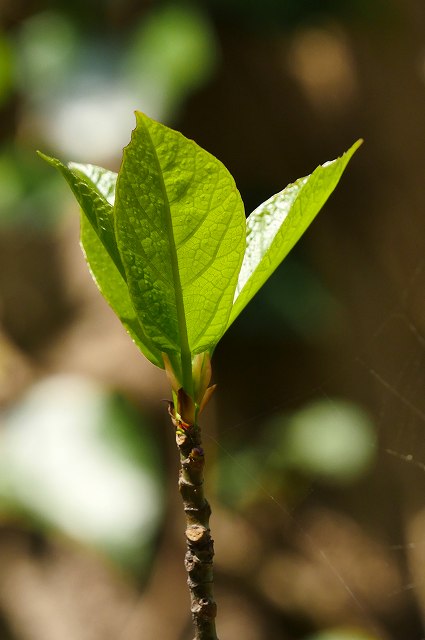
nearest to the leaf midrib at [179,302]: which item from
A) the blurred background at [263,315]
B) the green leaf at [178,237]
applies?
the green leaf at [178,237]

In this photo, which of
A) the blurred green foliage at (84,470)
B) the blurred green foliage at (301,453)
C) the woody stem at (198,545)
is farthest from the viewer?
the blurred green foliage at (301,453)

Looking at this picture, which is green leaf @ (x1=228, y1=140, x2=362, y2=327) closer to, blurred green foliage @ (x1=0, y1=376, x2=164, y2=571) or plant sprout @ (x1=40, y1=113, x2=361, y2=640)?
plant sprout @ (x1=40, y1=113, x2=361, y2=640)

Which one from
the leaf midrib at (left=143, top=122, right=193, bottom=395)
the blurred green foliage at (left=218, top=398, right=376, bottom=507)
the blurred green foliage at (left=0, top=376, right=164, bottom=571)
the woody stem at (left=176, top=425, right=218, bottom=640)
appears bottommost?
→ the blurred green foliage at (left=218, top=398, right=376, bottom=507)

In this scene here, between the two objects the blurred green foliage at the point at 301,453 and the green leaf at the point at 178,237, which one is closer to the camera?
the green leaf at the point at 178,237

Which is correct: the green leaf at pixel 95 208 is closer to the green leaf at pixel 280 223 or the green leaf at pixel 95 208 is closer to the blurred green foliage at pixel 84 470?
the green leaf at pixel 280 223

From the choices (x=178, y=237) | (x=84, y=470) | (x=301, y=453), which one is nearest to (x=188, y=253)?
(x=178, y=237)

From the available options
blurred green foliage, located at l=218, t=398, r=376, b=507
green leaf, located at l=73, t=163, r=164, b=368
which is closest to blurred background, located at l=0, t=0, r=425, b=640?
blurred green foliage, located at l=218, t=398, r=376, b=507
